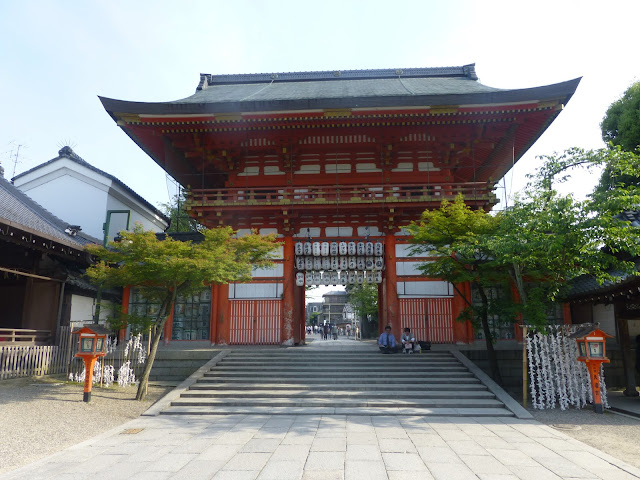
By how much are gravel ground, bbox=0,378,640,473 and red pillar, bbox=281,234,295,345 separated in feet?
15.7

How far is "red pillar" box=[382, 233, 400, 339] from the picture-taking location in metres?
15.0

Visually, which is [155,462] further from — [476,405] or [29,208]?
[29,208]

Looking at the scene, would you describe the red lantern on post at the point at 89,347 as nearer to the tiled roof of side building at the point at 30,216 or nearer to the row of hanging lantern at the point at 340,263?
the tiled roof of side building at the point at 30,216

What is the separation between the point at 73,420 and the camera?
8.66 m

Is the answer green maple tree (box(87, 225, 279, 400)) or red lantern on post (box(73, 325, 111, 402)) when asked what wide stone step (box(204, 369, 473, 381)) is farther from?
red lantern on post (box(73, 325, 111, 402))

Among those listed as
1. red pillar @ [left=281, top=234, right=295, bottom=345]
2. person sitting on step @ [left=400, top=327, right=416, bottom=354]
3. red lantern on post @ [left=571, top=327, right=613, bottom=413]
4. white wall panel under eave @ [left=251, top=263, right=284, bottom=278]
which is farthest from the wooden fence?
red lantern on post @ [left=571, top=327, right=613, bottom=413]

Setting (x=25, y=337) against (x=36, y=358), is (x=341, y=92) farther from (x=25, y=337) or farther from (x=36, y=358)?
(x=36, y=358)

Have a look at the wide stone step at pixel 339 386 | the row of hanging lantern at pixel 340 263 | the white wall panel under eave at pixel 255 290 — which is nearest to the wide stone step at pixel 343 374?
the wide stone step at pixel 339 386

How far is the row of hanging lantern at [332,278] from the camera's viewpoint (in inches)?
619

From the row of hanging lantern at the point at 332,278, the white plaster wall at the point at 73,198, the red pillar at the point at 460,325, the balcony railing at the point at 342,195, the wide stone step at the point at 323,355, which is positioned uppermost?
the white plaster wall at the point at 73,198

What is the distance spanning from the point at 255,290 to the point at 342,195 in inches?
197

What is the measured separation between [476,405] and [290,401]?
14.9ft

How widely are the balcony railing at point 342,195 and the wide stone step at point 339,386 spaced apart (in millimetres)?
6513

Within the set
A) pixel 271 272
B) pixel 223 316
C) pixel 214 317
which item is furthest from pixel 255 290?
pixel 214 317
